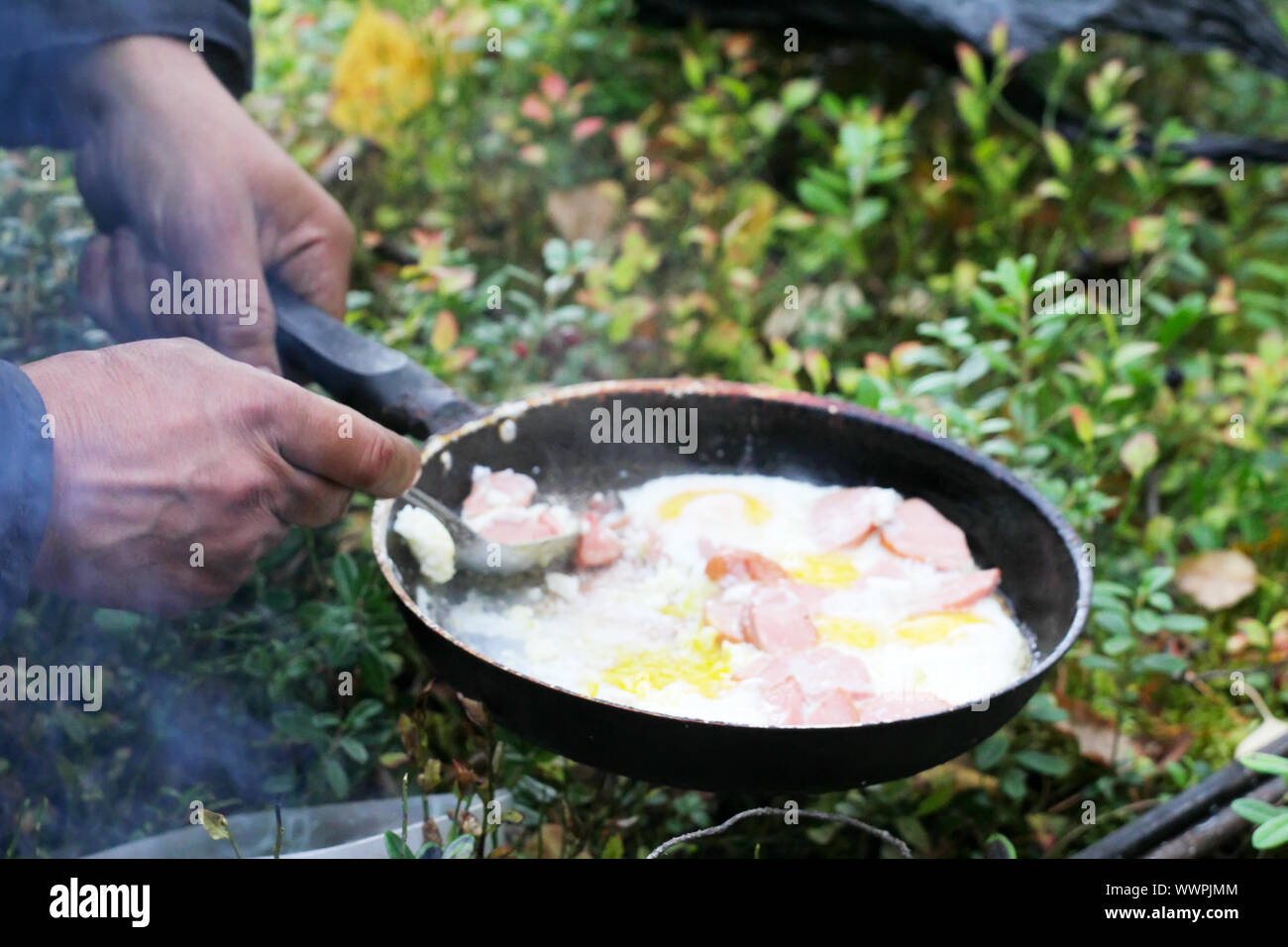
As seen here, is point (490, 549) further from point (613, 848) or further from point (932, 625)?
point (932, 625)

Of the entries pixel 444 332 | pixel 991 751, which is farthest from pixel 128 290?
pixel 991 751

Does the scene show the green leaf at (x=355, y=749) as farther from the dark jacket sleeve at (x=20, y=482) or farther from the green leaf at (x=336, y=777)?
the dark jacket sleeve at (x=20, y=482)

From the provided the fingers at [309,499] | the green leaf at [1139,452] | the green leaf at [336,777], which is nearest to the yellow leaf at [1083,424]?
the green leaf at [1139,452]

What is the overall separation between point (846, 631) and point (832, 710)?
11.1 inches

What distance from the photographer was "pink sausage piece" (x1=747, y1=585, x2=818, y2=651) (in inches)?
74.5

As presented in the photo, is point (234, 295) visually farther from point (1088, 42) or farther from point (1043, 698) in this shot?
point (1088, 42)

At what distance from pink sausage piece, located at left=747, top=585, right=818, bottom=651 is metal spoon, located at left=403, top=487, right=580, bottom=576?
1.21 feet

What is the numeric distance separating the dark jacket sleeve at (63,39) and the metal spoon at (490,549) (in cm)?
109

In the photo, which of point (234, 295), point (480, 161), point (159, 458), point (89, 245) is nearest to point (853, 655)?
point (159, 458)

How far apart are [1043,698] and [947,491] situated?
0.49 m

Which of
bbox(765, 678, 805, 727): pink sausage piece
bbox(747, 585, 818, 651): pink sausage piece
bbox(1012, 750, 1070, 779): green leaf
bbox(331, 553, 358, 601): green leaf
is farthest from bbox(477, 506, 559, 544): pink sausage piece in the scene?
bbox(1012, 750, 1070, 779): green leaf

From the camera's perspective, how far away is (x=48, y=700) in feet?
7.41

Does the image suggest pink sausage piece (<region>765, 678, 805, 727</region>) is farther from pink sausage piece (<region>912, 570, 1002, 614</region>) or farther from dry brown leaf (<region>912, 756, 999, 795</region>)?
dry brown leaf (<region>912, 756, 999, 795</region>)
